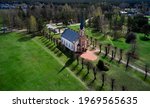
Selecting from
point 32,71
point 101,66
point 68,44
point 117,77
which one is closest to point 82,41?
point 68,44

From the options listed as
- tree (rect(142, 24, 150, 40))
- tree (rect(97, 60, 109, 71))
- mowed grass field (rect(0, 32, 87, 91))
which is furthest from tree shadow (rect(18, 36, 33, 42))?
tree (rect(142, 24, 150, 40))

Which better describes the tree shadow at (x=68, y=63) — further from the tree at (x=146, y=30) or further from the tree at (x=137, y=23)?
the tree at (x=137, y=23)

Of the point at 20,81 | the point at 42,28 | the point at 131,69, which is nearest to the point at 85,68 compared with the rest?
the point at 131,69

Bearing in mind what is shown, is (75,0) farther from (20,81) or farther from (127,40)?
(20,81)

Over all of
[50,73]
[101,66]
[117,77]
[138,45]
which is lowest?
[117,77]

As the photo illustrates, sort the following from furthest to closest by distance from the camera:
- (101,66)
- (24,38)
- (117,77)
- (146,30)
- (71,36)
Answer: (146,30)
(24,38)
(71,36)
(101,66)
(117,77)

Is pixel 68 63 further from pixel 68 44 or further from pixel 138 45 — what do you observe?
pixel 138 45

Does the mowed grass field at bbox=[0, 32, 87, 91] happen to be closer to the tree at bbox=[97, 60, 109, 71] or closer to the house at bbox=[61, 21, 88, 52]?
the house at bbox=[61, 21, 88, 52]

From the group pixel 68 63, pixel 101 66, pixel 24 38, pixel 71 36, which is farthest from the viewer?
pixel 24 38
